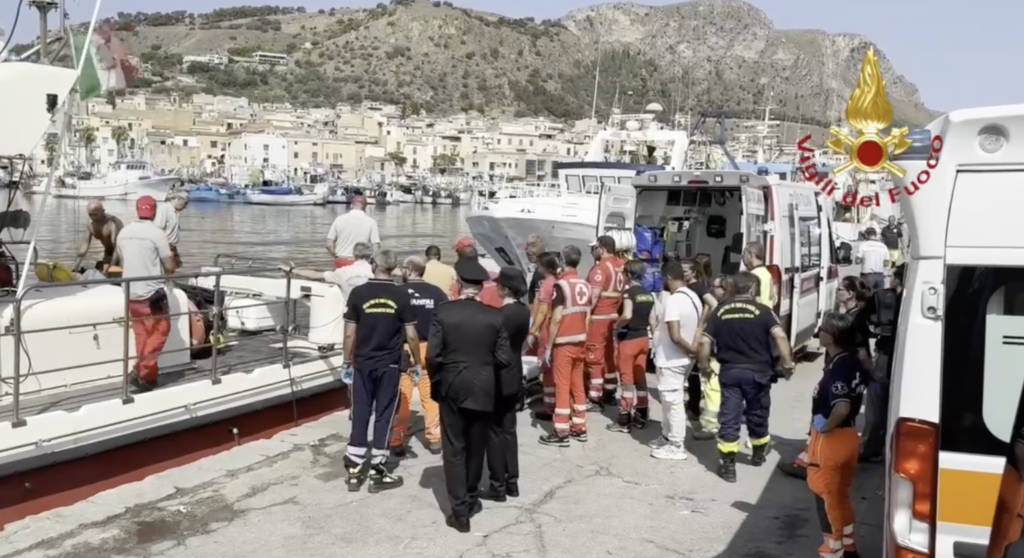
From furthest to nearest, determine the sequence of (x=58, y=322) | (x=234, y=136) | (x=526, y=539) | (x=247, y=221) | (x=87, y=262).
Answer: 1. (x=234, y=136)
2. (x=247, y=221)
3. (x=87, y=262)
4. (x=58, y=322)
5. (x=526, y=539)

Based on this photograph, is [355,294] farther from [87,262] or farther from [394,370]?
[87,262]

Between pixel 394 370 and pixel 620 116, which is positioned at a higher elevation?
pixel 620 116

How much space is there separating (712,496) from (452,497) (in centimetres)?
202

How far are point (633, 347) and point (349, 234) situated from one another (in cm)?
336

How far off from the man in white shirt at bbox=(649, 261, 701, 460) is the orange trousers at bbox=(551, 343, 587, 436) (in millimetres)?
680

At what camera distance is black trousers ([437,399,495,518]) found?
18.8 ft

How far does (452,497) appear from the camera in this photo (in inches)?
226

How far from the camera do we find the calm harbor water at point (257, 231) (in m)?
33.8

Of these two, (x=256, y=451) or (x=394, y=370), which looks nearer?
(x=394, y=370)

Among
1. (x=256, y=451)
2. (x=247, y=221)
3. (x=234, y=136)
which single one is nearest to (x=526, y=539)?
(x=256, y=451)

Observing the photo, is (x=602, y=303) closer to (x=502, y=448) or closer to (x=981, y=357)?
(x=502, y=448)

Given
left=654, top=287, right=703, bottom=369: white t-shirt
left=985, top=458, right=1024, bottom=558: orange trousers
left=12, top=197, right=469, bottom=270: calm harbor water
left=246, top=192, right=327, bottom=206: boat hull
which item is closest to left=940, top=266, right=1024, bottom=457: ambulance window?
left=985, top=458, right=1024, bottom=558: orange trousers

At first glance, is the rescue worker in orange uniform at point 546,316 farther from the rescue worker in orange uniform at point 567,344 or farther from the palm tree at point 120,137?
the palm tree at point 120,137

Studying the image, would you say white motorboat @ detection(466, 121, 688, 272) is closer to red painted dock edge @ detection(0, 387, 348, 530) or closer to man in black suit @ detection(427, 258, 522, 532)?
red painted dock edge @ detection(0, 387, 348, 530)
